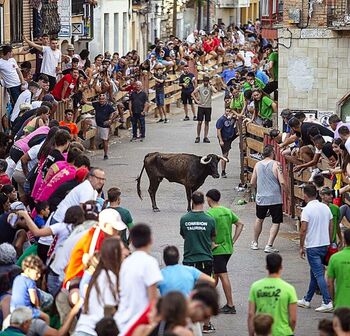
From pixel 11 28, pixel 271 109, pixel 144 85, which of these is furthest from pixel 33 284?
pixel 144 85

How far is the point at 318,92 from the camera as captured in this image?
25781mm

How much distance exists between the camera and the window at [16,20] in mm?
28547

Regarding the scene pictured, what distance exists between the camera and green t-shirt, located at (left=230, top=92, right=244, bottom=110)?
29.0m

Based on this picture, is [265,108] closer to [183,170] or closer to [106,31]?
[183,170]

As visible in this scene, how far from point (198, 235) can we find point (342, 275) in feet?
7.18

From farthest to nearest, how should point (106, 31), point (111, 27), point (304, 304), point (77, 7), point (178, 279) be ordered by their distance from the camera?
point (111, 27) < point (106, 31) < point (77, 7) < point (304, 304) < point (178, 279)

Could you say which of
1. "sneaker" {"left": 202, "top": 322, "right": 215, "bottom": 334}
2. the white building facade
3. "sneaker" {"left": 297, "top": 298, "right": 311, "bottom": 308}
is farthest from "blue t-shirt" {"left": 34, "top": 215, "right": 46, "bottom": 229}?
the white building facade

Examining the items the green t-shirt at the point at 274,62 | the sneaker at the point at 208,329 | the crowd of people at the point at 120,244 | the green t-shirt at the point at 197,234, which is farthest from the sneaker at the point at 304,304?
the green t-shirt at the point at 274,62

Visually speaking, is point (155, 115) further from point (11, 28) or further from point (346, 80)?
point (346, 80)

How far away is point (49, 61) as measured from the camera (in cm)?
2775

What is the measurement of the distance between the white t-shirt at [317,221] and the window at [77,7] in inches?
873

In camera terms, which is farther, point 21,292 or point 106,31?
point 106,31

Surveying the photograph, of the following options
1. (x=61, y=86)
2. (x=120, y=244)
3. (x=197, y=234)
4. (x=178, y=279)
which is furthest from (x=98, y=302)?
(x=61, y=86)

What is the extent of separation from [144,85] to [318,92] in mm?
13253
